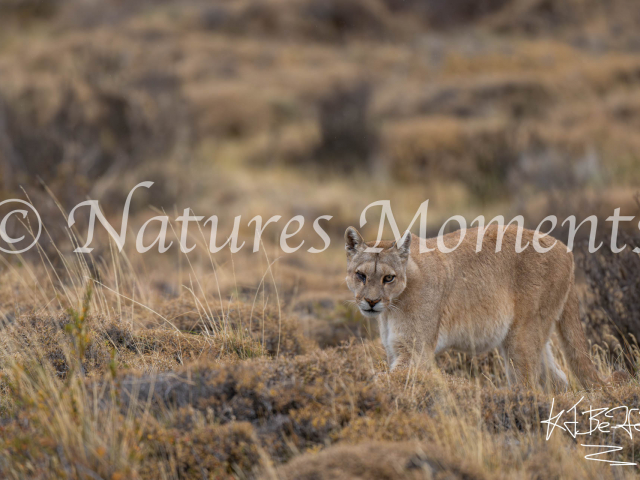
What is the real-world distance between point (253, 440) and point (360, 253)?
7.76 ft

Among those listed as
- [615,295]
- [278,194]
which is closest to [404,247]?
[615,295]

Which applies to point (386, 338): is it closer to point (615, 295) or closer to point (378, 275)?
point (378, 275)

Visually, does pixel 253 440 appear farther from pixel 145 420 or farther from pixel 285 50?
pixel 285 50

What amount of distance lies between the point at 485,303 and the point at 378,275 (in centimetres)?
108

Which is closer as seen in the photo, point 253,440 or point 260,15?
point 253,440

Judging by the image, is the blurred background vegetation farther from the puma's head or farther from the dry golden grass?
the puma's head

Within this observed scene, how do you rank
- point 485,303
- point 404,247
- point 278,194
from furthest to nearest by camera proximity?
point 278,194
point 485,303
point 404,247

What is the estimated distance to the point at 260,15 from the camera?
5034 centimetres

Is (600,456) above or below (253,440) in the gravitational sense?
below

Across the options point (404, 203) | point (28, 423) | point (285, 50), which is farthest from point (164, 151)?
point (285, 50)

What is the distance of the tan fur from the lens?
6172mm

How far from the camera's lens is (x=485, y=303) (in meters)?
6.43
